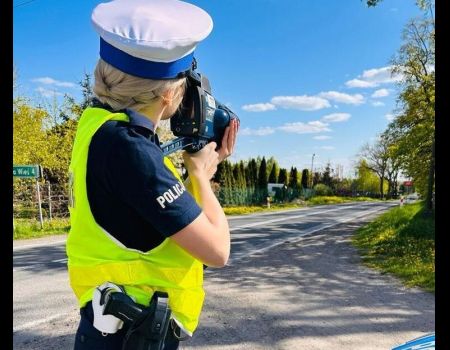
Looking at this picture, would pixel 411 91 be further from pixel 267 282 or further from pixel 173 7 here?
pixel 173 7

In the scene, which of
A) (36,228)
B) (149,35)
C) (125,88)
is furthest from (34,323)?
(36,228)

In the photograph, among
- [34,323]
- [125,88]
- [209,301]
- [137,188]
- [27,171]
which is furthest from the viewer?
[27,171]

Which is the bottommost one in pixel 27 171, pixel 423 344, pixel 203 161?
pixel 423 344

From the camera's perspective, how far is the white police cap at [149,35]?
1.13m

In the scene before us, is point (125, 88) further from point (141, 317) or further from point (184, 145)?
point (141, 317)

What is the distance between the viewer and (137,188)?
3.53ft

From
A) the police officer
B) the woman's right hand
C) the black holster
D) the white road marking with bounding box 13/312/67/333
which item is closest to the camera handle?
the woman's right hand

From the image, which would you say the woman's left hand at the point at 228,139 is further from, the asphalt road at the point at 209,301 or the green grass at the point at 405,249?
the green grass at the point at 405,249

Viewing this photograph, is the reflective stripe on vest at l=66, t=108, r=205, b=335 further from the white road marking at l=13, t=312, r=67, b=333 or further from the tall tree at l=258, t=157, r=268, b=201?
the tall tree at l=258, t=157, r=268, b=201

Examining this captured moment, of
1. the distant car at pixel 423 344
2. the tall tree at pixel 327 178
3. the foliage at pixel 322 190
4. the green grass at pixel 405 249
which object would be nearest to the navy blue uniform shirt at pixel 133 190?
the distant car at pixel 423 344

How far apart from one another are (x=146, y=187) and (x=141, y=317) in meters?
0.37

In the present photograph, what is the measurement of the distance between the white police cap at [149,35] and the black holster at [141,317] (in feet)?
2.02

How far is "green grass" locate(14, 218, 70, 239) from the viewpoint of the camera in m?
14.1
